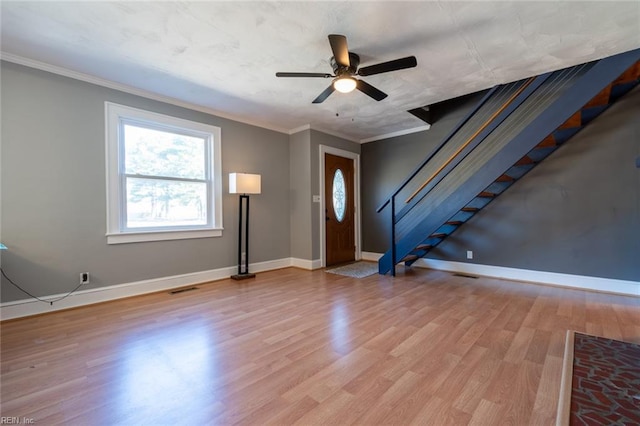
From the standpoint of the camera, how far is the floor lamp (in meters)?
4.25

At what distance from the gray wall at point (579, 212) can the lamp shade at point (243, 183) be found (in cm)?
353

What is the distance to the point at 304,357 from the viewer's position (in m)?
2.03

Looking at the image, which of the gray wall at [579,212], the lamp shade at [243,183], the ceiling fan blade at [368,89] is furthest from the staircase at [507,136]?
the lamp shade at [243,183]

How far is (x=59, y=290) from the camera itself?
3020mm

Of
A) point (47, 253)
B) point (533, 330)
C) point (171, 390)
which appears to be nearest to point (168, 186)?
point (47, 253)

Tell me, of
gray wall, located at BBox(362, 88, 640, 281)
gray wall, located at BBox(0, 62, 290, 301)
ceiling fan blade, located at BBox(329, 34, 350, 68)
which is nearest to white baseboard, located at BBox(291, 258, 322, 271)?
gray wall, located at BBox(0, 62, 290, 301)

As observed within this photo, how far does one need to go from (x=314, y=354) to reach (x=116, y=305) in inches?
101

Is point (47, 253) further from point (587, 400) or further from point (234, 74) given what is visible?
point (587, 400)

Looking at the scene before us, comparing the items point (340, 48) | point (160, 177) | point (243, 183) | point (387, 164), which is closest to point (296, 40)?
point (340, 48)

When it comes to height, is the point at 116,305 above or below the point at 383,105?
below

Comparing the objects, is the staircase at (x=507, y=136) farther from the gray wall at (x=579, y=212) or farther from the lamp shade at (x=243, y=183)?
the lamp shade at (x=243, y=183)

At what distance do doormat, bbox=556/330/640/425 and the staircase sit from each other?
6.62 ft

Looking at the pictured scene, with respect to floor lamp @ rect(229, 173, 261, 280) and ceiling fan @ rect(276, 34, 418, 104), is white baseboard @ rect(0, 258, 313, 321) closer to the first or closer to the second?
floor lamp @ rect(229, 173, 261, 280)

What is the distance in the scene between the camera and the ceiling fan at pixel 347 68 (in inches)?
90.6
